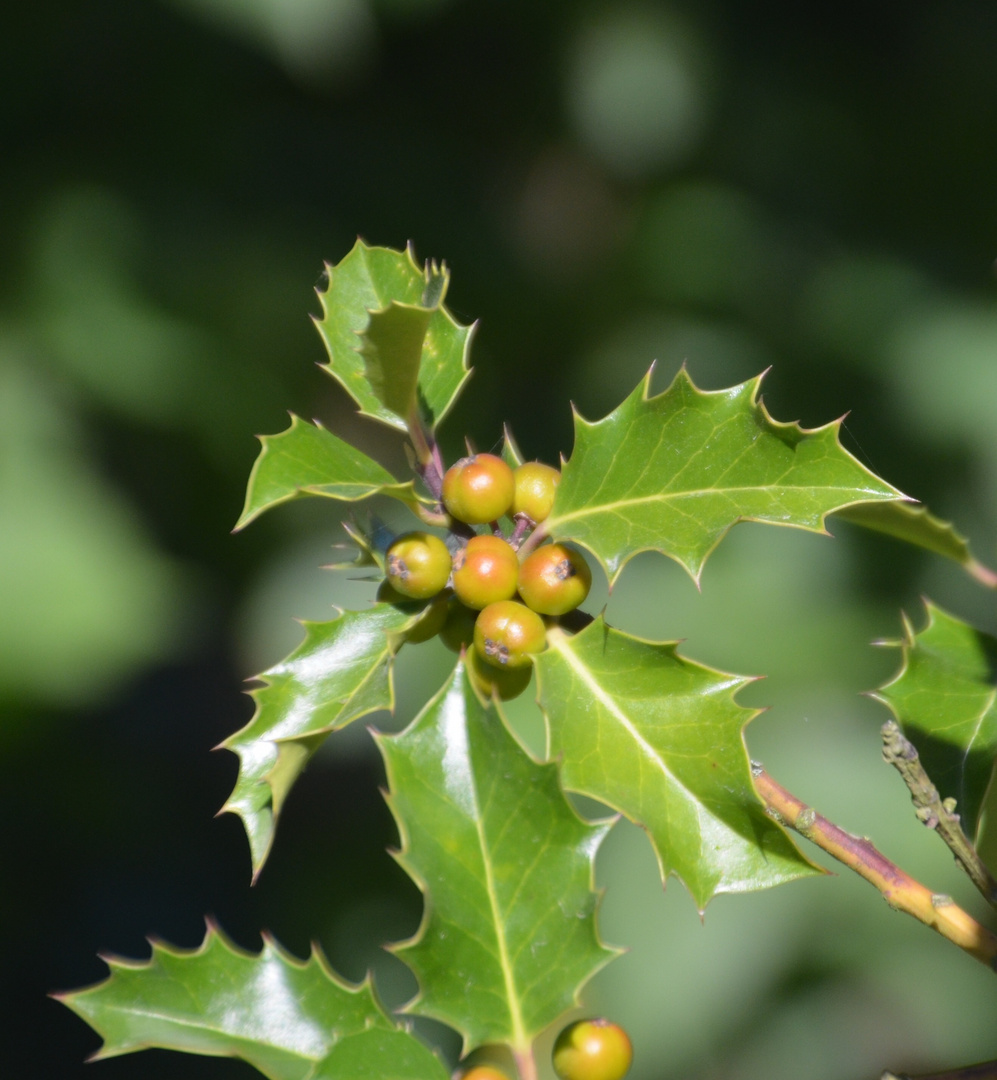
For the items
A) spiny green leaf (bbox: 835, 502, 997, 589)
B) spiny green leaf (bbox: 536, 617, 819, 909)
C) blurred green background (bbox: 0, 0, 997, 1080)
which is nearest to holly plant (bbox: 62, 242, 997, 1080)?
spiny green leaf (bbox: 536, 617, 819, 909)

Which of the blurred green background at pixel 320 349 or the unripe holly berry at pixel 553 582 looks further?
the blurred green background at pixel 320 349

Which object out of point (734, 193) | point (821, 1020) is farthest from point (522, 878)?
point (734, 193)

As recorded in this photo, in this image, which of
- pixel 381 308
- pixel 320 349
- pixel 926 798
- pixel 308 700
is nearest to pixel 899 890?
pixel 926 798

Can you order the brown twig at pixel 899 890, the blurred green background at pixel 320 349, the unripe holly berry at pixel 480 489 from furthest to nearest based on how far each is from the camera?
the blurred green background at pixel 320 349 < the unripe holly berry at pixel 480 489 < the brown twig at pixel 899 890

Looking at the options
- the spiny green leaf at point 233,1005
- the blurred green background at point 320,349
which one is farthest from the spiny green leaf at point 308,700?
the blurred green background at point 320,349

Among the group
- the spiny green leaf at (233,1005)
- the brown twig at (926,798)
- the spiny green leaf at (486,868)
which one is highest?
the brown twig at (926,798)

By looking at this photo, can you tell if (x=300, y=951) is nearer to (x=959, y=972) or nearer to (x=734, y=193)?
(x=959, y=972)

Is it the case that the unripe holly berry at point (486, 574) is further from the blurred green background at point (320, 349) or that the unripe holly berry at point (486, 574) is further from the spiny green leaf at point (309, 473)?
the blurred green background at point (320, 349)
